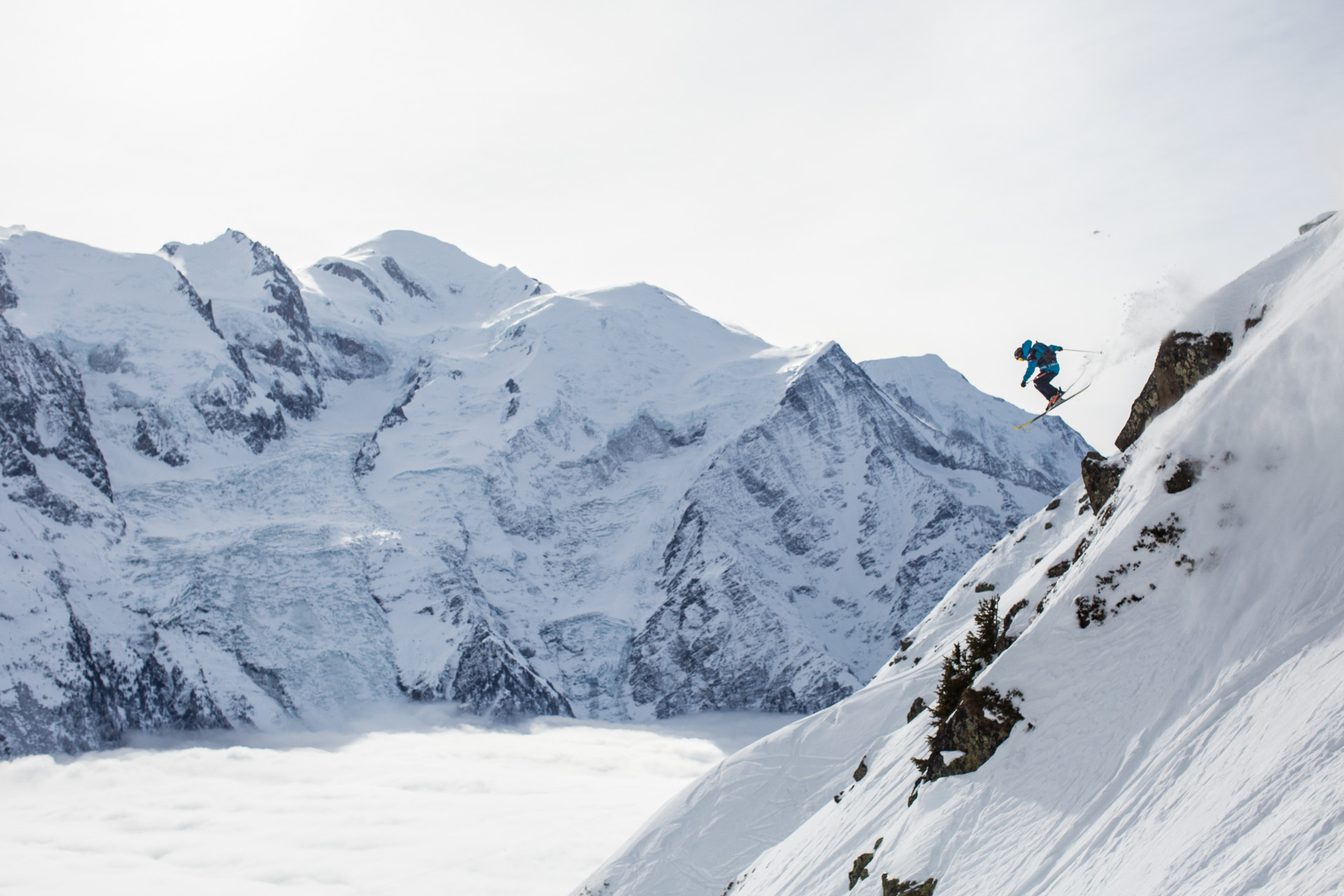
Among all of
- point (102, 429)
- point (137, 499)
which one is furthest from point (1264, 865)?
point (102, 429)

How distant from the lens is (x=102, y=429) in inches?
7407

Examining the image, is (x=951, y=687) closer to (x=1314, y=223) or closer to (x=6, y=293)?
(x=1314, y=223)

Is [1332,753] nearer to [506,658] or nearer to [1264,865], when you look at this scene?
[1264,865]

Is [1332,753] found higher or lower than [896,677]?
higher

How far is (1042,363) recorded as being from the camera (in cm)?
4050

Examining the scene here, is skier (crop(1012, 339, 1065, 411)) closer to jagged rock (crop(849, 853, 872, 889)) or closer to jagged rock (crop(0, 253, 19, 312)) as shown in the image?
jagged rock (crop(849, 853, 872, 889))

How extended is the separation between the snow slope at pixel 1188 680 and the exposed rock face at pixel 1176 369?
22.9 inches

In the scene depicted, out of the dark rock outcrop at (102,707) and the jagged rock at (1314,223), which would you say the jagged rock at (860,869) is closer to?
the jagged rock at (1314,223)

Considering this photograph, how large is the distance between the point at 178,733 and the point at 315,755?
23.1 metres

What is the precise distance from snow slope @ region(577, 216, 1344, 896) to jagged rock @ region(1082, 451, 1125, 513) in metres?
1.30

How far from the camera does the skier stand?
40.5 meters

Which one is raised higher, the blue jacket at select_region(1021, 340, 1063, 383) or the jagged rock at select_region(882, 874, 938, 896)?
the blue jacket at select_region(1021, 340, 1063, 383)

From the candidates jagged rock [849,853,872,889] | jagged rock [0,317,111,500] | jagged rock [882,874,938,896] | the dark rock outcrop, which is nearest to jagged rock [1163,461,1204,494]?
jagged rock [882,874,938,896]

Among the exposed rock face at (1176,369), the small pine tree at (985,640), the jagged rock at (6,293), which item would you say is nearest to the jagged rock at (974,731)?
the small pine tree at (985,640)
